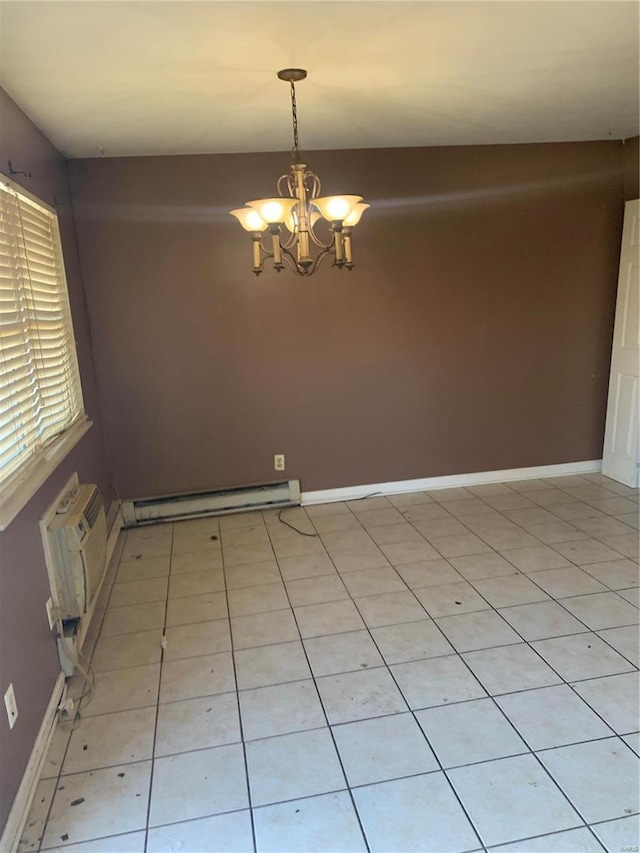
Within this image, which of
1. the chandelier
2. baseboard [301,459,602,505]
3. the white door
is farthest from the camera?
baseboard [301,459,602,505]

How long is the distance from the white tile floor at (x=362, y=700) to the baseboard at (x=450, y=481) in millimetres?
575

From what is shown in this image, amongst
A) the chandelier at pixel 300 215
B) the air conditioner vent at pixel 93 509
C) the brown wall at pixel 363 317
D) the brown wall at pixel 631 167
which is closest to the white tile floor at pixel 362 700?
the air conditioner vent at pixel 93 509

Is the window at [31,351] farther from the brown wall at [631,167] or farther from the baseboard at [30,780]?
the brown wall at [631,167]

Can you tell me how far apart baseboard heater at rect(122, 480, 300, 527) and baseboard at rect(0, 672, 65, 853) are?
5.37 ft

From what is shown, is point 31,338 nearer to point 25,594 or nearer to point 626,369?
point 25,594

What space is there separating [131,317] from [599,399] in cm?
342

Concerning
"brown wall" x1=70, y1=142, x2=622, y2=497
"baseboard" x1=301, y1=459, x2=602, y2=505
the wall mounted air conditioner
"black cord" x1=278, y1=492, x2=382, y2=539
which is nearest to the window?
the wall mounted air conditioner

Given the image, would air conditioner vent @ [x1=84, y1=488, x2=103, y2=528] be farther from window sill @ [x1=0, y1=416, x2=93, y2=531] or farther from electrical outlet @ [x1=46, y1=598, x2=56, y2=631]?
electrical outlet @ [x1=46, y1=598, x2=56, y2=631]

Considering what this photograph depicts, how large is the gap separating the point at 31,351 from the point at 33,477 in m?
0.59

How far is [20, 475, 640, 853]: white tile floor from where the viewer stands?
1.64 m

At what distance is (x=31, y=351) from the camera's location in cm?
230

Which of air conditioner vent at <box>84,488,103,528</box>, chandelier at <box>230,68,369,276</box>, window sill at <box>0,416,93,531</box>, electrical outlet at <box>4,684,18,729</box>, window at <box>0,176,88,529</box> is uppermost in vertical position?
chandelier at <box>230,68,369,276</box>

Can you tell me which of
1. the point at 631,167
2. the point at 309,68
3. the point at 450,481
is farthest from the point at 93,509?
the point at 631,167

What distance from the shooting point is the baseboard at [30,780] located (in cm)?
158
